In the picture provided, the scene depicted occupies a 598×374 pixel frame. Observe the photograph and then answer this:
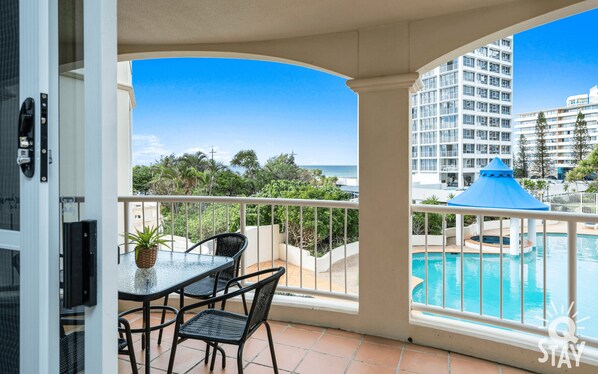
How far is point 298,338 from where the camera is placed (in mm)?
3004

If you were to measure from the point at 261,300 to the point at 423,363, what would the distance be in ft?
4.86

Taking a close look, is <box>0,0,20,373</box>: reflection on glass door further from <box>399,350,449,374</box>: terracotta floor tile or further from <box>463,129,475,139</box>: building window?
<box>463,129,475,139</box>: building window

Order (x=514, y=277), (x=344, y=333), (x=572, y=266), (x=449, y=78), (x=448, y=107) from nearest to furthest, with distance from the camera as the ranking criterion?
1. (x=572, y=266)
2. (x=344, y=333)
3. (x=514, y=277)
4. (x=449, y=78)
5. (x=448, y=107)

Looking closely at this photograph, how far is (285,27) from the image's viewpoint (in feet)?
9.87

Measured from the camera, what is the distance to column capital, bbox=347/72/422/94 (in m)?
2.84

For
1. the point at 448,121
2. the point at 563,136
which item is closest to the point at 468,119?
the point at 448,121

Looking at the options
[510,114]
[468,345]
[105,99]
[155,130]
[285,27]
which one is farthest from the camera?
[155,130]

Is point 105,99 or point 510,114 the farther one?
point 510,114

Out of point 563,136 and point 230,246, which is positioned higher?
point 563,136

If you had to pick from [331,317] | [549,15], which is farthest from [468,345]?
[549,15]

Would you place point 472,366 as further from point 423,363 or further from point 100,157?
point 100,157

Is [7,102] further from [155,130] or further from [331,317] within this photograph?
[155,130]

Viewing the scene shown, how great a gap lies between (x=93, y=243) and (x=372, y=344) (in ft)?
8.77

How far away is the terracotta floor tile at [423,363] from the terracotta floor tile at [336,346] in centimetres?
39
